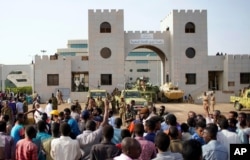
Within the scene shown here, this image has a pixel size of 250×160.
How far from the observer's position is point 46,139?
682cm

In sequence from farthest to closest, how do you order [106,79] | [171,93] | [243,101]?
[106,79]
[171,93]
[243,101]

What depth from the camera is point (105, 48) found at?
38.1 m

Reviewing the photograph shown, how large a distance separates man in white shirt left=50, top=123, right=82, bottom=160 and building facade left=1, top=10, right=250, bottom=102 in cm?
3090

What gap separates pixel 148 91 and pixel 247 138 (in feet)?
84.8

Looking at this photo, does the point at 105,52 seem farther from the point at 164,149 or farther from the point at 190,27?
the point at 164,149

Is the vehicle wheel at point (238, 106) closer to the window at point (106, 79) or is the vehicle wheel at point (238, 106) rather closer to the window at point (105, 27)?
the window at point (106, 79)

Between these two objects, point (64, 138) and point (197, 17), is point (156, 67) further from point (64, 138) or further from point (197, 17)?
point (64, 138)

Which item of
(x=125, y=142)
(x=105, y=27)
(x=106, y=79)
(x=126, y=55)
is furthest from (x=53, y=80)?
(x=125, y=142)

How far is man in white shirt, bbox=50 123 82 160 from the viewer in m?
6.36

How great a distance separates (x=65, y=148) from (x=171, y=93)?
2903cm

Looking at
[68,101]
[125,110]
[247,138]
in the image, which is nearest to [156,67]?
[68,101]

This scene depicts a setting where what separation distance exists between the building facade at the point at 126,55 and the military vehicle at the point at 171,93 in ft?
8.64

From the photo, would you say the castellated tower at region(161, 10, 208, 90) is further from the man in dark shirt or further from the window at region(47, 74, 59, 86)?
the man in dark shirt

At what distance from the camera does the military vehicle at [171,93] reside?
35.0m
